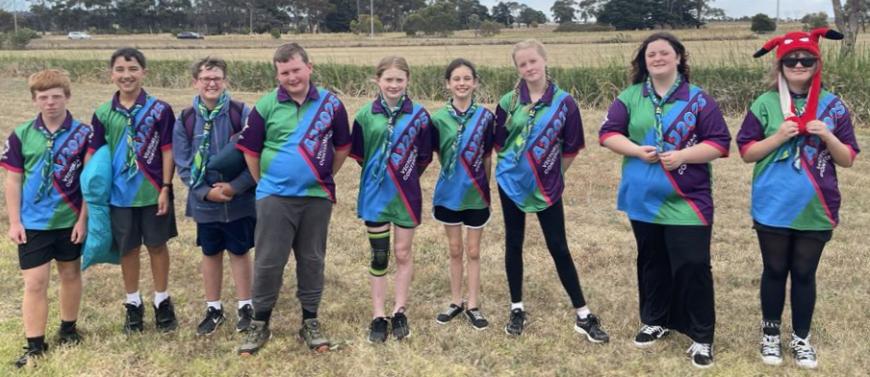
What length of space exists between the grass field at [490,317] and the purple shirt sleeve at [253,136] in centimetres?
116

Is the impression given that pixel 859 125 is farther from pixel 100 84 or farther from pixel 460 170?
pixel 100 84

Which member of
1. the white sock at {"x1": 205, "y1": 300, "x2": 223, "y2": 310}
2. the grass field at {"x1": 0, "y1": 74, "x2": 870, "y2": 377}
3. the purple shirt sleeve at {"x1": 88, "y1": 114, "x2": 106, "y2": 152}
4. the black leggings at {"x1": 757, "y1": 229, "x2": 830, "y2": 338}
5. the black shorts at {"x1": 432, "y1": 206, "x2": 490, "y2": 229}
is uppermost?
the purple shirt sleeve at {"x1": 88, "y1": 114, "x2": 106, "y2": 152}

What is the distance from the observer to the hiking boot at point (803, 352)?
11.4ft

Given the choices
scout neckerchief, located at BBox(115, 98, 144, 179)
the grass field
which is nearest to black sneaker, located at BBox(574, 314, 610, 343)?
the grass field

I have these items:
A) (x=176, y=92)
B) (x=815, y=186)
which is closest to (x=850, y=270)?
(x=815, y=186)

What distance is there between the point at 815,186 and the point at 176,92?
18080 mm

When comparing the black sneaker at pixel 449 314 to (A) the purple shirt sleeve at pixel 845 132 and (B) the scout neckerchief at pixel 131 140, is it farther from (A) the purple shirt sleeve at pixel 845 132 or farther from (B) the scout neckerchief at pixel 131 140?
(A) the purple shirt sleeve at pixel 845 132

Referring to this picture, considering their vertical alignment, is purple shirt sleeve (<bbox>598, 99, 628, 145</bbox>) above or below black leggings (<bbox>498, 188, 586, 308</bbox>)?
above

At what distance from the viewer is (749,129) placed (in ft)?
11.0

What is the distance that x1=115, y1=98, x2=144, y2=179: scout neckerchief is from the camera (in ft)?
11.9

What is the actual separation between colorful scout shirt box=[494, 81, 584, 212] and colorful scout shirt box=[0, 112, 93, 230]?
7.68 feet

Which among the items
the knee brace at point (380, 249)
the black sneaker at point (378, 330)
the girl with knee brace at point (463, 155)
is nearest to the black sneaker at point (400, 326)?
the black sneaker at point (378, 330)

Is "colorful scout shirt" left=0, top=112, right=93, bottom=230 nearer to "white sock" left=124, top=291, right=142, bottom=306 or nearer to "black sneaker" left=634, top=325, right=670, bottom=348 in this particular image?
"white sock" left=124, top=291, right=142, bottom=306

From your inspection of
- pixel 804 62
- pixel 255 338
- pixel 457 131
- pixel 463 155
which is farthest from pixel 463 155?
pixel 804 62
